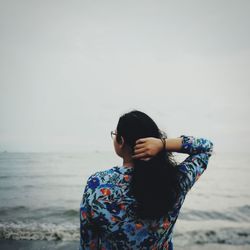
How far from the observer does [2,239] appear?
6.34 metres

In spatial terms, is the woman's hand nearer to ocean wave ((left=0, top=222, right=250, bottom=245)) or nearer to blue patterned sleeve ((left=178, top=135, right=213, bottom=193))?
blue patterned sleeve ((left=178, top=135, right=213, bottom=193))

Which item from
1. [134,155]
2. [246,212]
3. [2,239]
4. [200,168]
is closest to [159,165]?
[134,155]

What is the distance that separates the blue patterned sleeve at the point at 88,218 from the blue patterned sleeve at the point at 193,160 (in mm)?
486

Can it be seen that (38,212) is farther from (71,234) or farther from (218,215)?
(218,215)

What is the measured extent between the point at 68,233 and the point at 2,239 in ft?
5.60

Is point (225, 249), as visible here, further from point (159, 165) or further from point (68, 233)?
point (159, 165)

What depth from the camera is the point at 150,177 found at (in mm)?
1273

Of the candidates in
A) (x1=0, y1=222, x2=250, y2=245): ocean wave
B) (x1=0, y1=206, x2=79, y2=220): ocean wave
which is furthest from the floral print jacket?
(x1=0, y1=206, x2=79, y2=220): ocean wave

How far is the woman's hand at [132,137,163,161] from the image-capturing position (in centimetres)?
125

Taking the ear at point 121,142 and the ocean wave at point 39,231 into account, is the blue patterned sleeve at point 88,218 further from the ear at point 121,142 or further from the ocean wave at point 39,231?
the ocean wave at point 39,231

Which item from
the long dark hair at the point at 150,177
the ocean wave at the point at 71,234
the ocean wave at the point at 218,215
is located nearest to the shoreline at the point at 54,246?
the ocean wave at the point at 71,234

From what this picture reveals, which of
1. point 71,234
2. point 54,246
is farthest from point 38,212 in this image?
point 54,246

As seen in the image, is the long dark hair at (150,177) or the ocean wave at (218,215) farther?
the ocean wave at (218,215)

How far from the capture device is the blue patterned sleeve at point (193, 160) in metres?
1.36
